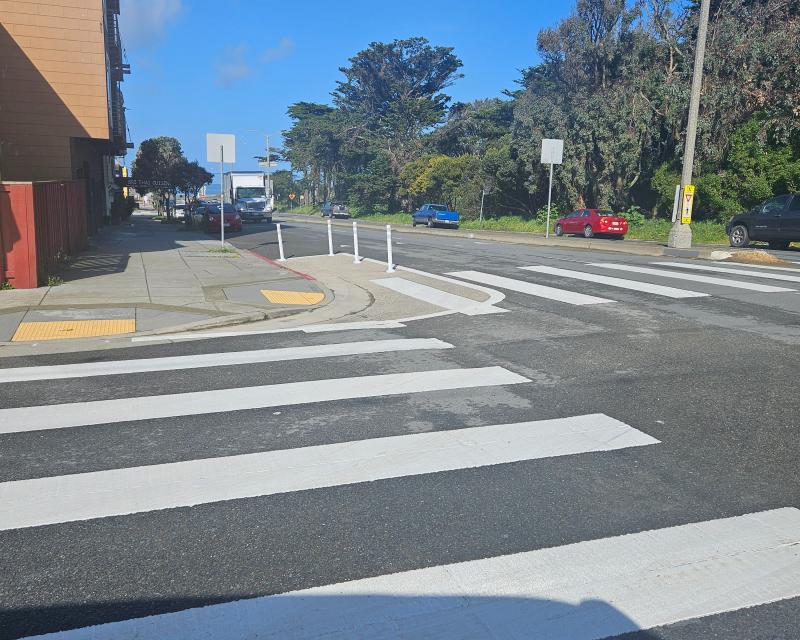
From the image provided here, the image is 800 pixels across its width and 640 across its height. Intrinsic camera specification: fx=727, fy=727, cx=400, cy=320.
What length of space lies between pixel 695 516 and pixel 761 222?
21.0 m

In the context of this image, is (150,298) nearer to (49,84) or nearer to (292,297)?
(292,297)

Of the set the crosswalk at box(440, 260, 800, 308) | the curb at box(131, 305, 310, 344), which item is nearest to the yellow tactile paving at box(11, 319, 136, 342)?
the curb at box(131, 305, 310, 344)

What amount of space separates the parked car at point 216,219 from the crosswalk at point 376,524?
28.2 meters

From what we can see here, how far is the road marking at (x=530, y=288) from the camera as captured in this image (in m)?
11.2

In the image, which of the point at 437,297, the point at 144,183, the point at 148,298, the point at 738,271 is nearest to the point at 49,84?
the point at 148,298

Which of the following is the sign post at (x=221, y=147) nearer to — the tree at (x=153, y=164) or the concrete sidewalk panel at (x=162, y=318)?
the concrete sidewalk panel at (x=162, y=318)


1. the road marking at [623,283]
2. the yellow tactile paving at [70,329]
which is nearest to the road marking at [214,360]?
the yellow tactile paving at [70,329]

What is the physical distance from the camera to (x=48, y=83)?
20719 millimetres

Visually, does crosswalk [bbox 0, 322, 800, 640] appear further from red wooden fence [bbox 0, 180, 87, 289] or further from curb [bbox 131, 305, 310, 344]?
red wooden fence [bbox 0, 180, 87, 289]

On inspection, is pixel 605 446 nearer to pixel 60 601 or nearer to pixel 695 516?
pixel 695 516

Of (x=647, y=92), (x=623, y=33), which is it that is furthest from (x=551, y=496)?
(x=623, y=33)

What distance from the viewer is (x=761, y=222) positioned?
2216 centimetres

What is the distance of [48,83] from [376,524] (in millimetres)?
21171

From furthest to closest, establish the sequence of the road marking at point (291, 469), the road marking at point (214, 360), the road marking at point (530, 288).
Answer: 1. the road marking at point (530, 288)
2. the road marking at point (214, 360)
3. the road marking at point (291, 469)
